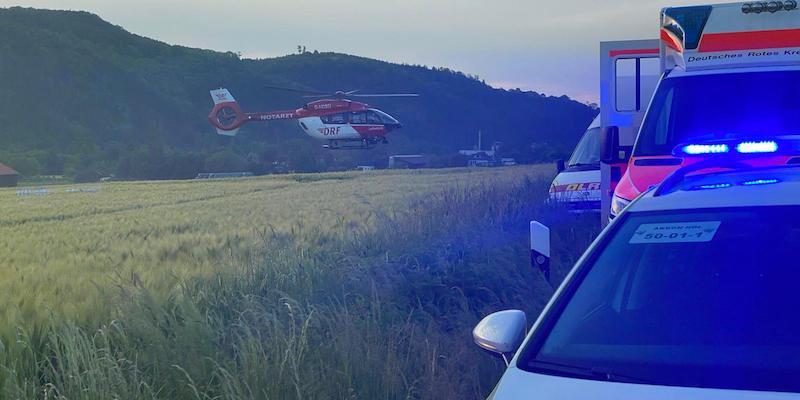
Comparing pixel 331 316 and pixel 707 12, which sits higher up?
pixel 707 12

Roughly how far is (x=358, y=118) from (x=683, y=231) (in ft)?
81.7

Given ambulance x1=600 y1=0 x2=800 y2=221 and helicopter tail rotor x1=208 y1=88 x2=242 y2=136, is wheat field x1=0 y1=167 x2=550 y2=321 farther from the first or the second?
helicopter tail rotor x1=208 y1=88 x2=242 y2=136

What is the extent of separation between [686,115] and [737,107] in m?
0.40

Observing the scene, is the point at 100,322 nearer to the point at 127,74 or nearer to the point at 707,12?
the point at 707,12

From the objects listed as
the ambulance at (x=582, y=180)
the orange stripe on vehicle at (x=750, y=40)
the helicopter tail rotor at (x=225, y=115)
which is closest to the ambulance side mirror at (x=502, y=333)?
the orange stripe on vehicle at (x=750, y=40)

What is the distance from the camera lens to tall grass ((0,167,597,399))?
5293mm

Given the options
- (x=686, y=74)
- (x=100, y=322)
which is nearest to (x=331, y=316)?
(x=100, y=322)

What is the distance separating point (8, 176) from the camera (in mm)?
20422

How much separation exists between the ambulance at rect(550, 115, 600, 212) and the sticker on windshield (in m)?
9.76

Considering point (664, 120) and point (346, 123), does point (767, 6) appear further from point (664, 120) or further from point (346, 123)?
point (346, 123)

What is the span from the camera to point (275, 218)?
48.3 feet

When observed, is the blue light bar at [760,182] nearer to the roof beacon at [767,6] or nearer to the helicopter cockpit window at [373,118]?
the roof beacon at [767,6]

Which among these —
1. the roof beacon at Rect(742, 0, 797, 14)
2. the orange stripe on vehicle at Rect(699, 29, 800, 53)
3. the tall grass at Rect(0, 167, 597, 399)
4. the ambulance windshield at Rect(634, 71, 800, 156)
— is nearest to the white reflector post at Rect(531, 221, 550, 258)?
the tall grass at Rect(0, 167, 597, 399)

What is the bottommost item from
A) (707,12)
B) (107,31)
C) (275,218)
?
(275,218)
